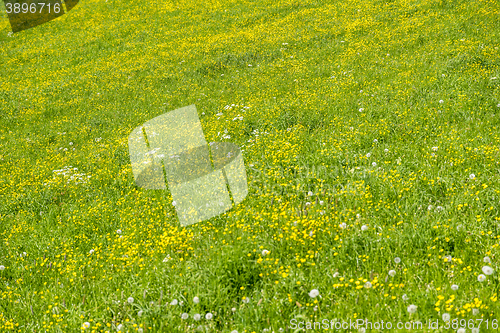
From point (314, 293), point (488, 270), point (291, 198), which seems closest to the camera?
point (488, 270)

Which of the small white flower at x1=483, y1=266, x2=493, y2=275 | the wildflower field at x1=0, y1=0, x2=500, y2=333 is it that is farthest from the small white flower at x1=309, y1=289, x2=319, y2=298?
the small white flower at x1=483, y1=266, x2=493, y2=275

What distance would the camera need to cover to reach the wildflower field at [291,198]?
12.6 feet

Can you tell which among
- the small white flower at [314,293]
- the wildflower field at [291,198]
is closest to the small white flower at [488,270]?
the wildflower field at [291,198]

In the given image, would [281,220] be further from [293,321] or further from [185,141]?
[185,141]

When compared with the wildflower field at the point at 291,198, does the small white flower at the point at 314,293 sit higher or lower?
higher

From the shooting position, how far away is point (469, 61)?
9273 millimetres

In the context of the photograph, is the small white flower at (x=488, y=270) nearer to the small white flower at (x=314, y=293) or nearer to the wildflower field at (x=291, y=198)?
the wildflower field at (x=291, y=198)

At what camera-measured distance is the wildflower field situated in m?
3.84

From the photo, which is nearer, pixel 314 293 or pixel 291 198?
pixel 314 293

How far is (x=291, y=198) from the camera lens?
5562 millimetres

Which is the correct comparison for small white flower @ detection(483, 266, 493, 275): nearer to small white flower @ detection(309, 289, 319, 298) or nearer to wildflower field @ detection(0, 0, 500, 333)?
wildflower field @ detection(0, 0, 500, 333)

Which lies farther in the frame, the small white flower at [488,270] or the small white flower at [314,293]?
the small white flower at [314,293]

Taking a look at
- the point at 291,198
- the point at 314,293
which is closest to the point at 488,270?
the point at 314,293

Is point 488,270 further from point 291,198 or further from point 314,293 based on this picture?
point 291,198
